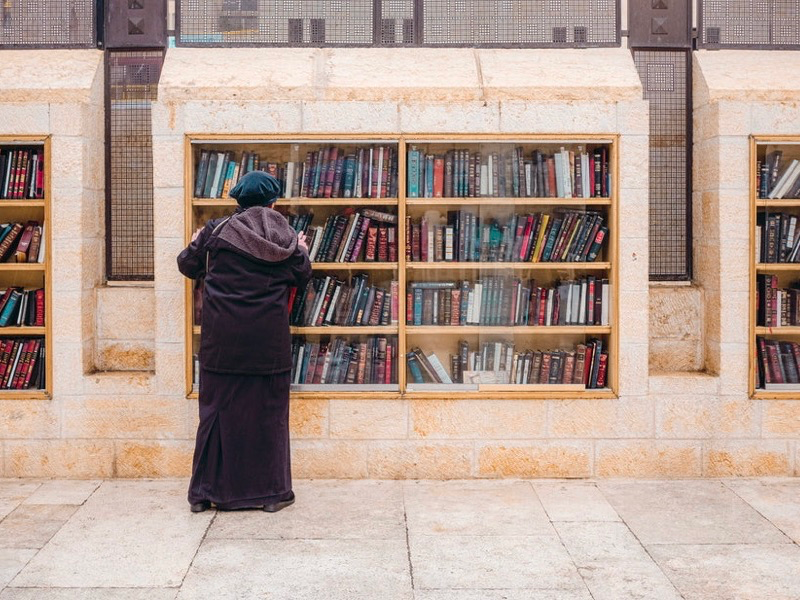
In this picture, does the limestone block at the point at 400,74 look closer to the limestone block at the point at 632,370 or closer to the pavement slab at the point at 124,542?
the limestone block at the point at 632,370

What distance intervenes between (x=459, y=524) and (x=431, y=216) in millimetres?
2037

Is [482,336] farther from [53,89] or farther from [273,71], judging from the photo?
[53,89]

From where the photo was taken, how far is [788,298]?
6723 millimetres

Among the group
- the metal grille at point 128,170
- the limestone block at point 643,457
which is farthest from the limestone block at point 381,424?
the metal grille at point 128,170

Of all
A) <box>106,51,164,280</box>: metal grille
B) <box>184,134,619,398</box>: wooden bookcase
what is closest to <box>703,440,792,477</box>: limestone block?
<box>184,134,619,398</box>: wooden bookcase

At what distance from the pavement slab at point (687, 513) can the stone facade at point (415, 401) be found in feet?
0.92

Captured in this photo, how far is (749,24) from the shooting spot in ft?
23.1

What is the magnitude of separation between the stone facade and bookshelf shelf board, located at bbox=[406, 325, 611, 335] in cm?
22

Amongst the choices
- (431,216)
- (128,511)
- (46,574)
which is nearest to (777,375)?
(431,216)

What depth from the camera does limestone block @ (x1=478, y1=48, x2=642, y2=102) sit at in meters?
6.56

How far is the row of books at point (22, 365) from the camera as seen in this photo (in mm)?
6637

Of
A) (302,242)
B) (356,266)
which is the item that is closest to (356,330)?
(356,266)

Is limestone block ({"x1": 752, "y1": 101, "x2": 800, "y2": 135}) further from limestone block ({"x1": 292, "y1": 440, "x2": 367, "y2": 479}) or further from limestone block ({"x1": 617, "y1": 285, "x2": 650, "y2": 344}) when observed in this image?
limestone block ({"x1": 292, "y1": 440, "x2": 367, "y2": 479})

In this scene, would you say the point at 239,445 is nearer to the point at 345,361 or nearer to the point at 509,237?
the point at 345,361
